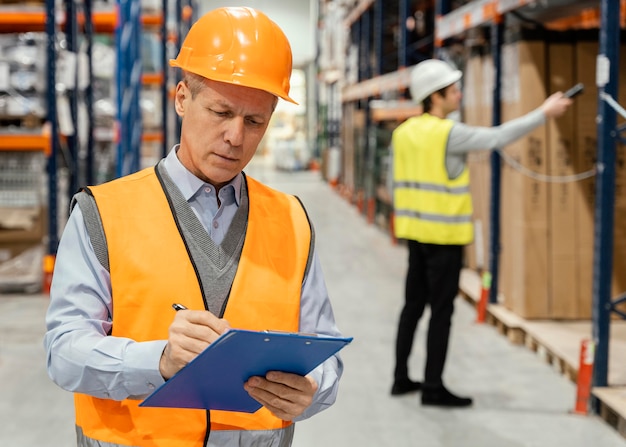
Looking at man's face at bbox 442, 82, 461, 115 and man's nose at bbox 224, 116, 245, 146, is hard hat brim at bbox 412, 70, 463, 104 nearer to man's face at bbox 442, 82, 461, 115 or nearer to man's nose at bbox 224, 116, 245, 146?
man's face at bbox 442, 82, 461, 115

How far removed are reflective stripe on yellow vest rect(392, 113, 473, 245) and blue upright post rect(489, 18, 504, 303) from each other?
177 cm

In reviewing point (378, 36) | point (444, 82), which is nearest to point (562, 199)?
point (444, 82)

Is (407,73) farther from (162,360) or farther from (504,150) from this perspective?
(162,360)

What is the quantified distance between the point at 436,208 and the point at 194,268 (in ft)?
10.8

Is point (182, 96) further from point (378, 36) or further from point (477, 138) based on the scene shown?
point (378, 36)

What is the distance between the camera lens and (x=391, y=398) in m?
4.88

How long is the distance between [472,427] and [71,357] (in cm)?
330

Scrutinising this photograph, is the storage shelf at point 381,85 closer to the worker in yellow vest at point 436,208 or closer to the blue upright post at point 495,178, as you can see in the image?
the blue upright post at point 495,178

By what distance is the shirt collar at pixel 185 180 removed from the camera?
1.65 metres

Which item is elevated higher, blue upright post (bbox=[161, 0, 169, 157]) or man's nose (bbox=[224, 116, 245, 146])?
blue upright post (bbox=[161, 0, 169, 157])

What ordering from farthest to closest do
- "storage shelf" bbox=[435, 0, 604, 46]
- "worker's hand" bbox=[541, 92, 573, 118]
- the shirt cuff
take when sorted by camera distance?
"storage shelf" bbox=[435, 0, 604, 46] < "worker's hand" bbox=[541, 92, 573, 118] < the shirt cuff

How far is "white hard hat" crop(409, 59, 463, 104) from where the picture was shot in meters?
4.67

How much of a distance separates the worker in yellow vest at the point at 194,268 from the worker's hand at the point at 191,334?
0.06 m

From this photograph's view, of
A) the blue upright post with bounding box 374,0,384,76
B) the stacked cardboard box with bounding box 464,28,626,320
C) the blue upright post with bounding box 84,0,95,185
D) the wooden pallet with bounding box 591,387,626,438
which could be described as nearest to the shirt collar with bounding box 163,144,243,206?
the wooden pallet with bounding box 591,387,626,438
